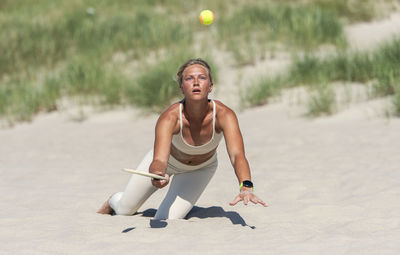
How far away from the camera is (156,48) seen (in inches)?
418

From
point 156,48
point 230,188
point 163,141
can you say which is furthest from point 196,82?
Answer: point 156,48

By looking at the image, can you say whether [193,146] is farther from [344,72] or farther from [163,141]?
[344,72]

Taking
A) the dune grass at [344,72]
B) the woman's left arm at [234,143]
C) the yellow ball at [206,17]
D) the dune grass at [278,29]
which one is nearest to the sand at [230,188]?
the dune grass at [344,72]

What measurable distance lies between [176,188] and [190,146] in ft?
1.78

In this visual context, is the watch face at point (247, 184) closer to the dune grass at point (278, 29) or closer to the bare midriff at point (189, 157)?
the bare midriff at point (189, 157)

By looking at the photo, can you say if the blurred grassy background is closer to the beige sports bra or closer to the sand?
the sand

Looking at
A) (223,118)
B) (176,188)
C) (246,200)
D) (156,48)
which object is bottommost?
(176,188)

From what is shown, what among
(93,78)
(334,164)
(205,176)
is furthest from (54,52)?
(205,176)

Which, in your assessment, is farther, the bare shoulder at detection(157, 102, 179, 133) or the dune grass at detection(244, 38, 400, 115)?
the dune grass at detection(244, 38, 400, 115)

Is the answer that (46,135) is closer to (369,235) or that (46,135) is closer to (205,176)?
(205,176)

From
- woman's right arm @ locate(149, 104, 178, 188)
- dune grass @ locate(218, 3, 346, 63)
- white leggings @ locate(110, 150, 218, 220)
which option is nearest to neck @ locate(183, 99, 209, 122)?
woman's right arm @ locate(149, 104, 178, 188)

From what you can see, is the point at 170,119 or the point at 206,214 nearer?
the point at 170,119

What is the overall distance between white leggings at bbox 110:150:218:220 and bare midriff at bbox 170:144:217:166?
5 cm

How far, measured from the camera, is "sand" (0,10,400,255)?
11.3ft
